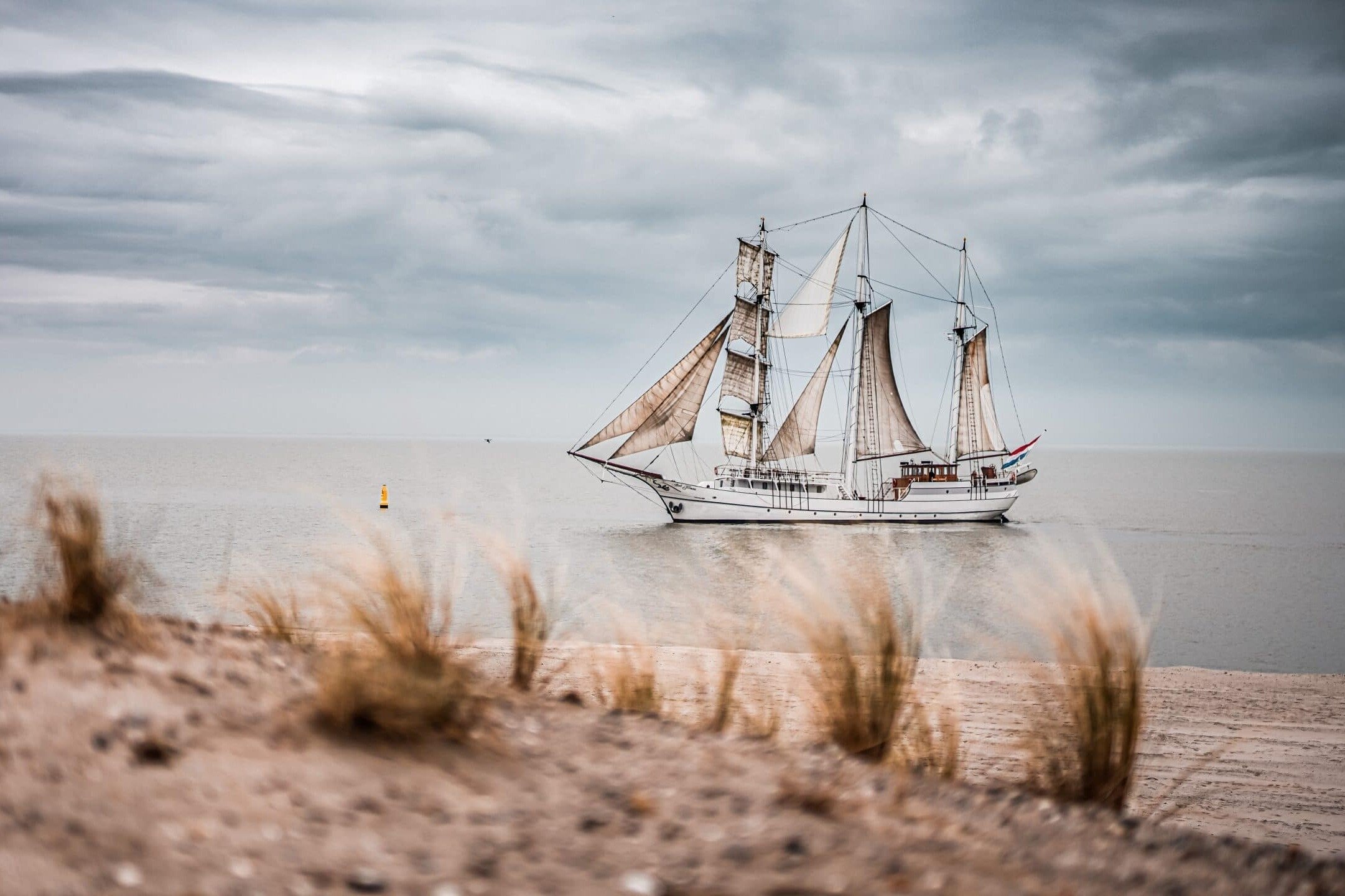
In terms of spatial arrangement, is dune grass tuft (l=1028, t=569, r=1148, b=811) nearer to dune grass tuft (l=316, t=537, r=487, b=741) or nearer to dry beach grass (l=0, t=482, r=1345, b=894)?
dry beach grass (l=0, t=482, r=1345, b=894)

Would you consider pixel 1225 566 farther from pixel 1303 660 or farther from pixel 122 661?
pixel 122 661

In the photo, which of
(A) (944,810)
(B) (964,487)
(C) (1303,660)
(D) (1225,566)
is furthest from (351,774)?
(B) (964,487)

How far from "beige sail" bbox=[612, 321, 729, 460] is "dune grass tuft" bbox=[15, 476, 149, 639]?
153 feet

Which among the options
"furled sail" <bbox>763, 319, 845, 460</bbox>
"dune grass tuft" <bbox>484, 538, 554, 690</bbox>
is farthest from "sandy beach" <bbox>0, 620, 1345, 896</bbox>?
"furled sail" <bbox>763, 319, 845, 460</bbox>

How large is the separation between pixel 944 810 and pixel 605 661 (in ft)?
7.58

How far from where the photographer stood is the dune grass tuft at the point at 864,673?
461 cm

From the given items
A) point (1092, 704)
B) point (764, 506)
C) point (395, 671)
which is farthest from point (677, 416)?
point (395, 671)

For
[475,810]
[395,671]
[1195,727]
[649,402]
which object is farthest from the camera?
[649,402]

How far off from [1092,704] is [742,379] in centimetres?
5520

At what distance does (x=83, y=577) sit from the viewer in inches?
163

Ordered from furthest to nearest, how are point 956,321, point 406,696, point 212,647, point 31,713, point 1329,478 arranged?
1. point 1329,478
2. point 956,321
3. point 212,647
4. point 406,696
5. point 31,713

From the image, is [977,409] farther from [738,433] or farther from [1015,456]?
[738,433]

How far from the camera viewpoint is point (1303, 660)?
18672 millimetres

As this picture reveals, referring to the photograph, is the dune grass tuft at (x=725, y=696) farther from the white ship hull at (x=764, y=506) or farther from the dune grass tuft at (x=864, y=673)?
the white ship hull at (x=764, y=506)
